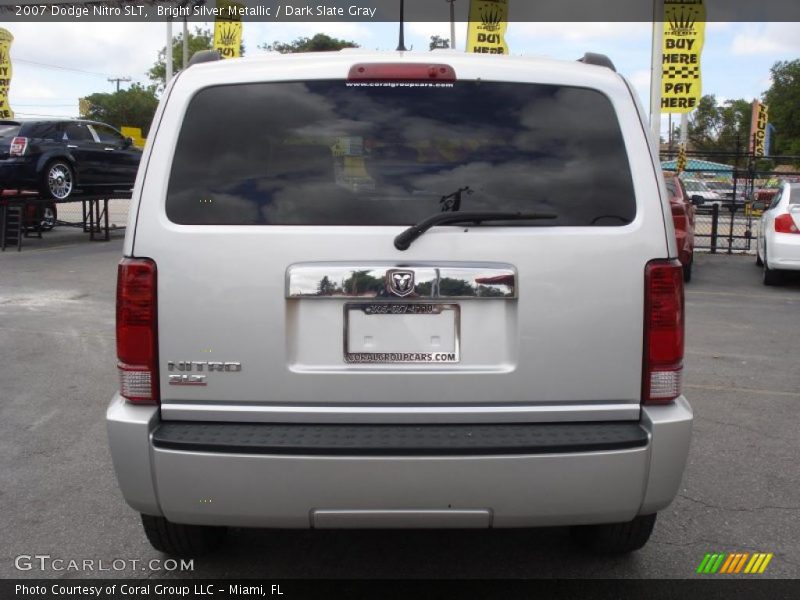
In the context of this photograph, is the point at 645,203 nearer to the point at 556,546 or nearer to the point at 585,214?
the point at 585,214

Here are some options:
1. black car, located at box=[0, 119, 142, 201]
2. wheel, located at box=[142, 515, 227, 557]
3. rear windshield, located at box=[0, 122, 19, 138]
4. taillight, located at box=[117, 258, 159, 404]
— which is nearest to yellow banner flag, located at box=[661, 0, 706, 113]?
black car, located at box=[0, 119, 142, 201]

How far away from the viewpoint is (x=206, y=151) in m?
3.13

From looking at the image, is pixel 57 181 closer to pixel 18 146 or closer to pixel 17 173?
pixel 17 173

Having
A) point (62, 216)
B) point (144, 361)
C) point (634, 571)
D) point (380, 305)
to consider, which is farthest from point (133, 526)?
point (62, 216)

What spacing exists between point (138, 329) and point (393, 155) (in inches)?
42.1

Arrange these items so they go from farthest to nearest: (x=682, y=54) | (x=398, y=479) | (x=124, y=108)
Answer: (x=124, y=108)
(x=682, y=54)
(x=398, y=479)

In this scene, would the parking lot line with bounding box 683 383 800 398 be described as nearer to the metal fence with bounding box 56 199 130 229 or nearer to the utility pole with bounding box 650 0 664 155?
the utility pole with bounding box 650 0 664 155

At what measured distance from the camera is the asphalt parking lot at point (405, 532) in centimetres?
380

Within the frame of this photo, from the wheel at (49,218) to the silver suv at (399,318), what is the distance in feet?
62.2

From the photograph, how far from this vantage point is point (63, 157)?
56.2 feet

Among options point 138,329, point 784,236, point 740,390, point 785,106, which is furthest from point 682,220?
point 785,106

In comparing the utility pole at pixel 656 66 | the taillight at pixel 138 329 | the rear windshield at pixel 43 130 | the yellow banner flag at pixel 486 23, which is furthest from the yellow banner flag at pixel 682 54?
the taillight at pixel 138 329

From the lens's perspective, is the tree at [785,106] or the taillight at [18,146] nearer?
the taillight at [18,146]

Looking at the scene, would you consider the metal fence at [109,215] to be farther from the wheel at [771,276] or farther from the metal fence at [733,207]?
the wheel at [771,276]
